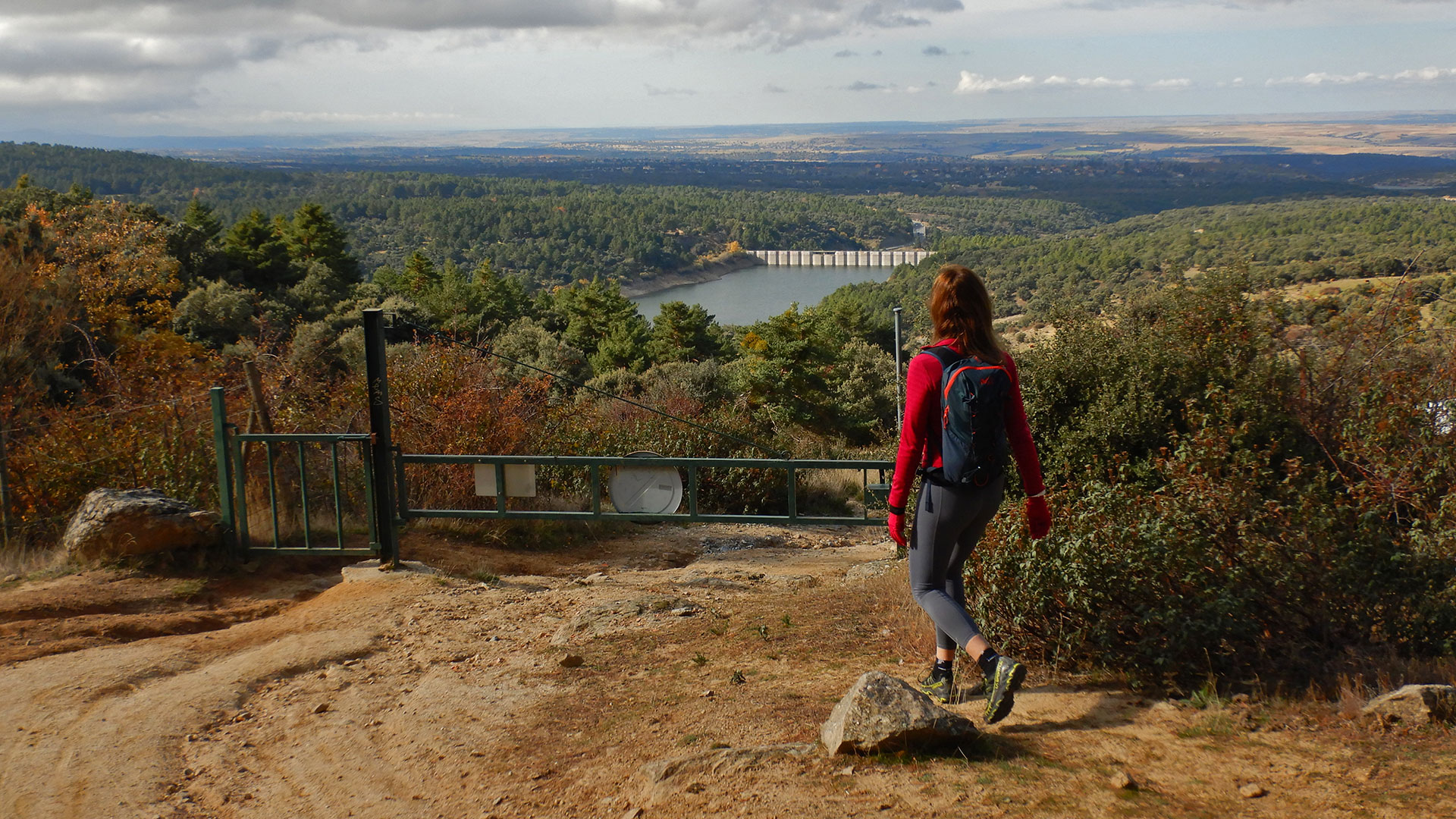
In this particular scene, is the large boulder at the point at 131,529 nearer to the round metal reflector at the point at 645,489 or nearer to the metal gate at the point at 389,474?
the metal gate at the point at 389,474

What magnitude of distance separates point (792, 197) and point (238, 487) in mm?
167261

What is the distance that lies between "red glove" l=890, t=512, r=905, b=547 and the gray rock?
1.63 metres

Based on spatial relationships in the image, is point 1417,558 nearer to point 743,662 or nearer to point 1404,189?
point 743,662

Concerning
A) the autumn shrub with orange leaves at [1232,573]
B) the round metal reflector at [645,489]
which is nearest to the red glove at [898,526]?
the autumn shrub with orange leaves at [1232,573]

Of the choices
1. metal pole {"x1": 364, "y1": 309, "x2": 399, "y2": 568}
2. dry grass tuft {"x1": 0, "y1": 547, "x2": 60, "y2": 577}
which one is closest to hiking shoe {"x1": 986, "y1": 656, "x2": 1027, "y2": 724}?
metal pole {"x1": 364, "y1": 309, "x2": 399, "y2": 568}

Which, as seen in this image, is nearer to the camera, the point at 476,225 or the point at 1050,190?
the point at 476,225

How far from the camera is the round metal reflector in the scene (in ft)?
22.6

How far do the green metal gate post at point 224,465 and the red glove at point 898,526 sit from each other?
4.84 meters

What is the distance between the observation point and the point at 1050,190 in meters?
166

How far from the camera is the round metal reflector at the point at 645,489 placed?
6.90 metres

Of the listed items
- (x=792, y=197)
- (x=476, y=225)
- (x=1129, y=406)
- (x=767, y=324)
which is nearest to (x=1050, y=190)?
(x=792, y=197)

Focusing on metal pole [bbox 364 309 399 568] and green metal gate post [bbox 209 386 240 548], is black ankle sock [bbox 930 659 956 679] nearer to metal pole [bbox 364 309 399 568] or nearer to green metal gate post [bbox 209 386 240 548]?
metal pole [bbox 364 309 399 568]

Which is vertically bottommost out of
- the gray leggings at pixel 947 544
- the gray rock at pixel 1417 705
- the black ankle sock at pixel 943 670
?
the black ankle sock at pixel 943 670

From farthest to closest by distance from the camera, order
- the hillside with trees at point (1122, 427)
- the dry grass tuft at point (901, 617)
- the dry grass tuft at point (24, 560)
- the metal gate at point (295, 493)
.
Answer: the dry grass tuft at point (24, 560), the metal gate at point (295, 493), the dry grass tuft at point (901, 617), the hillside with trees at point (1122, 427)
